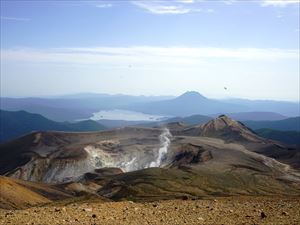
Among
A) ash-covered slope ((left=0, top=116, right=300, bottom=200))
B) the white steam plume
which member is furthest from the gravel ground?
the white steam plume

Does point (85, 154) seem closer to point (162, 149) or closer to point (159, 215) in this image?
point (162, 149)

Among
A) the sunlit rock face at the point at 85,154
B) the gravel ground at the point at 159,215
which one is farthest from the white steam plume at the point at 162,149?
the gravel ground at the point at 159,215

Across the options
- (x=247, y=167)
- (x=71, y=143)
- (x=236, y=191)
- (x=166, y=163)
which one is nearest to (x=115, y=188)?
(x=236, y=191)

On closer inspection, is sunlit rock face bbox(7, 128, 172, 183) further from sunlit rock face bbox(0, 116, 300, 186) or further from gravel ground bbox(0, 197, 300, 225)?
gravel ground bbox(0, 197, 300, 225)

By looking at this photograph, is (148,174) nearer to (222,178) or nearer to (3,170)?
(222,178)

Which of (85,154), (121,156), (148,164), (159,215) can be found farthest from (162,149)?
(159,215)

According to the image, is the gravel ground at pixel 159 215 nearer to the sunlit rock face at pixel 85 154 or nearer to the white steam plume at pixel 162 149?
the sunlit rock face at pixel 85 154

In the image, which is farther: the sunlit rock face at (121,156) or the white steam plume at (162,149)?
the white steam plume at (162,149)
